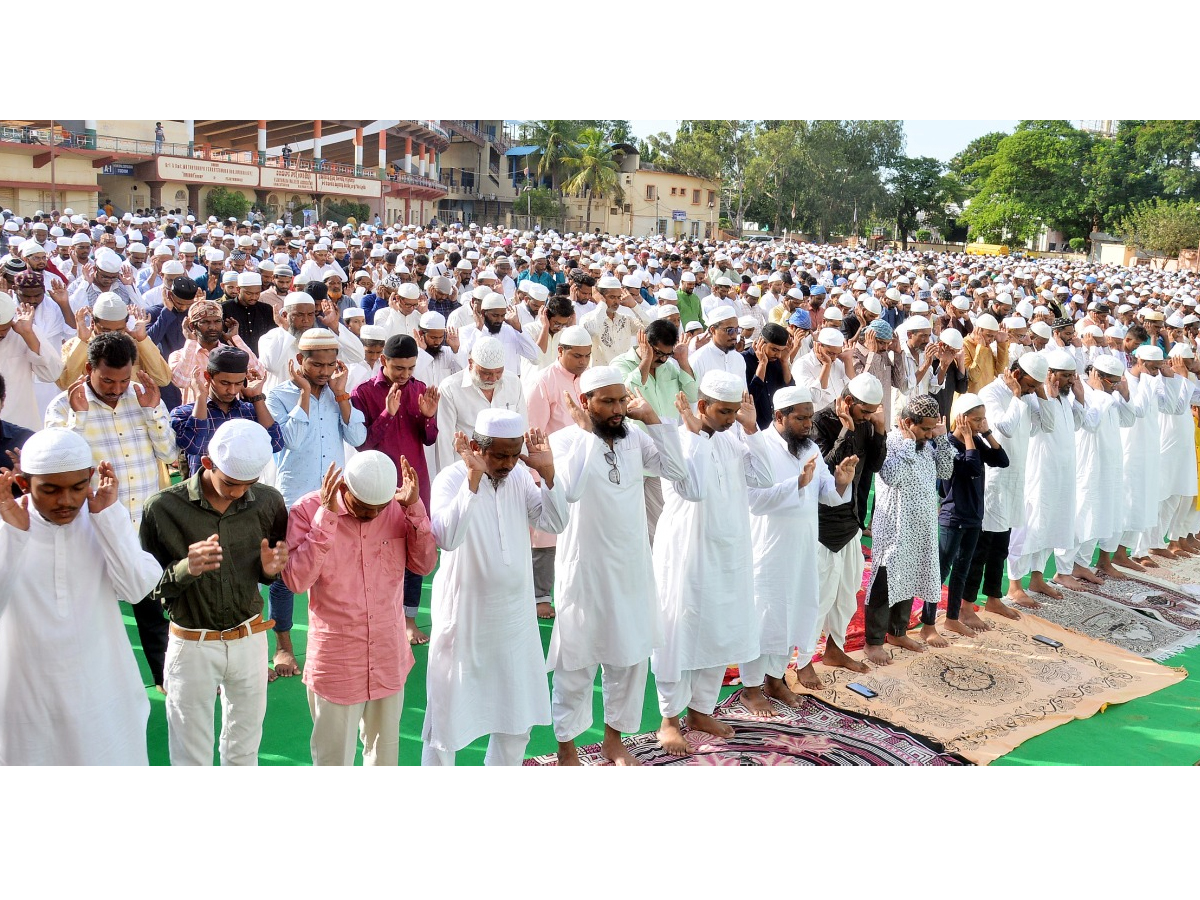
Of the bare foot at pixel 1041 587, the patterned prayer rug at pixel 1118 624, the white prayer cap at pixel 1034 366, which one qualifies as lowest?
the patterned prayer rug at pixel 1118 624

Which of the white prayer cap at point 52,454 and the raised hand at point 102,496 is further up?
the white prayer cap at point 52,454

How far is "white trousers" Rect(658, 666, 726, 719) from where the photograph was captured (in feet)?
13.1

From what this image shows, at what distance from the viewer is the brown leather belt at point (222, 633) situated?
2.93 meters

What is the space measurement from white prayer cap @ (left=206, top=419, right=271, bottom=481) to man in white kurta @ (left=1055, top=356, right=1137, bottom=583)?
16.0 ft

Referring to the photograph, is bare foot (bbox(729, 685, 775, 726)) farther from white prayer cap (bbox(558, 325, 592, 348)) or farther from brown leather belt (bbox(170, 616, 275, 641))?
brown leather belt (bbox(170, 616, 275, 641))

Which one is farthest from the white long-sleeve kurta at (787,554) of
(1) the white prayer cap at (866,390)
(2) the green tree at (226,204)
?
(2) the green tree at (226,204)

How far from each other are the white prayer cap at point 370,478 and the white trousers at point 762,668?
195cm

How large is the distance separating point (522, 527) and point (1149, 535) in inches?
202

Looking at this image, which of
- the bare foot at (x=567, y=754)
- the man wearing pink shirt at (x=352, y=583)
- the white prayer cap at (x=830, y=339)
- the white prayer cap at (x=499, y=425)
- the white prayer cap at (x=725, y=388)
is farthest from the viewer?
the white prayer cap at (x=830, y=339)

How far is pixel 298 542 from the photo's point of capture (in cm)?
303

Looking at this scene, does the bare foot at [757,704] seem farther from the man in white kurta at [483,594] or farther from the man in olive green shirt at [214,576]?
the man in olive green shirt at [214,576]

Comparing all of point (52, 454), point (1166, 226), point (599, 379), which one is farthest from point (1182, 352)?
point (1166, 226)

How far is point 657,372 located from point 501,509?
2255 mm

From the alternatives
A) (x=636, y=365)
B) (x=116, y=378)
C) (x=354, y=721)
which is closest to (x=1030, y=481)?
(x=636, y=365)
